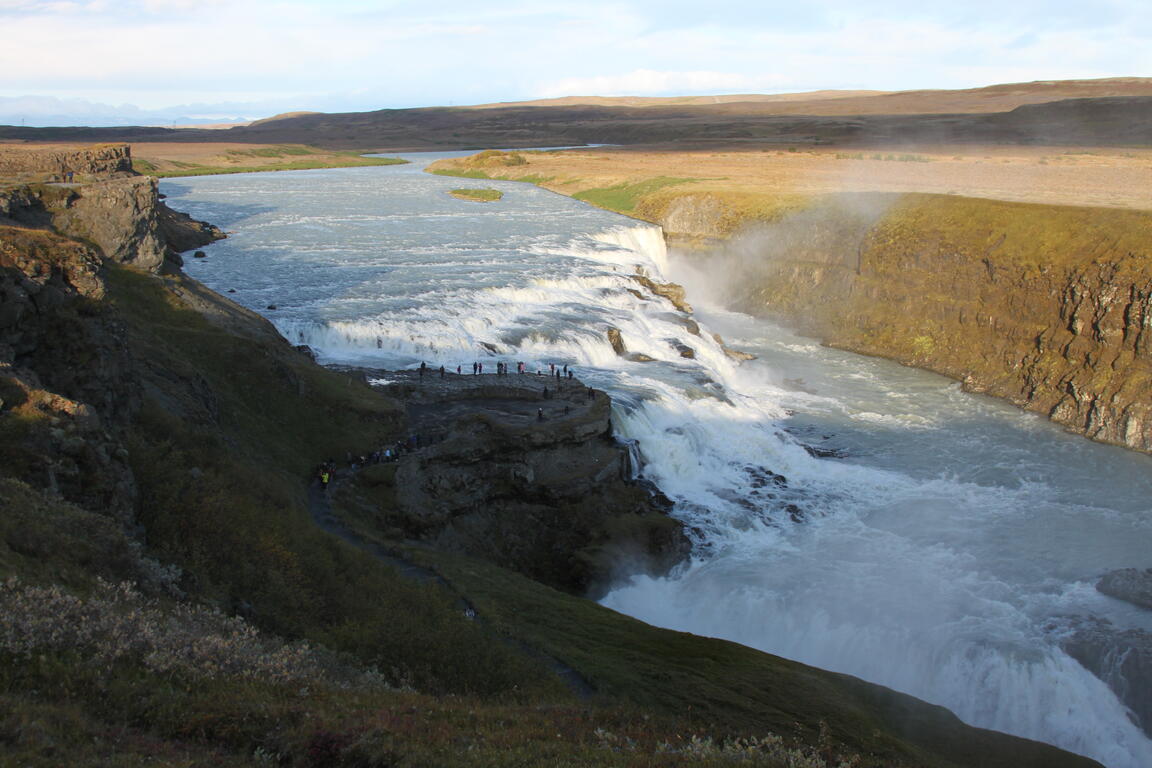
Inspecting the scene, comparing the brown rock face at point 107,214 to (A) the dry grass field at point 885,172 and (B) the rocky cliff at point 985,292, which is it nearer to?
(B) the rocky cliff at point 985,292

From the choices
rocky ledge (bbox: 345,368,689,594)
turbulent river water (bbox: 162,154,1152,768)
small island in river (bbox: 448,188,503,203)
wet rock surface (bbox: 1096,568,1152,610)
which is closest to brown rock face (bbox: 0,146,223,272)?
turbulent river water (bbox: 162,154,1152,768)

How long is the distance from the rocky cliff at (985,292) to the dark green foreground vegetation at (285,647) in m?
23.2

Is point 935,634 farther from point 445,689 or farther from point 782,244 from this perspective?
point 782,244

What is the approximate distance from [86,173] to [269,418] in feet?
79.8

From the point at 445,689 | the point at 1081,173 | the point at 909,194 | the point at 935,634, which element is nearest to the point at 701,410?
the point at 935,634

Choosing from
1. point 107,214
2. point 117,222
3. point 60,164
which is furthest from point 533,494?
point 60,164

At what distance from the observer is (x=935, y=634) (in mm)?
20547

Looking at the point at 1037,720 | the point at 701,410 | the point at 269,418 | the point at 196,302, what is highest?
the point at 196,302

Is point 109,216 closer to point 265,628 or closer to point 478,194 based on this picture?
point 265,628

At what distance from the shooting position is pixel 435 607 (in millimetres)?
15203

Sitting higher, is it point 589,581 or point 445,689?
point 445,689

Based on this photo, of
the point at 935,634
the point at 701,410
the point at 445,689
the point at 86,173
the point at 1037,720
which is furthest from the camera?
the point at 86,173

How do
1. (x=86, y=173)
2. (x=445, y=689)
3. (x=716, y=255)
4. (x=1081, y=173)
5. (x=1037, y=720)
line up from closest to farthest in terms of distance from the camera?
(x=445, y=689)
(x=1037, y=720)
(x=86, y=173)
(x=716, y=255)
(x=1081, y=173)

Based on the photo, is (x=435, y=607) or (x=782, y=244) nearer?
(x=435, y=607)
